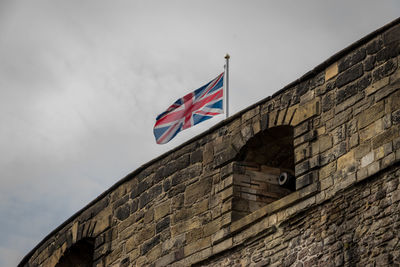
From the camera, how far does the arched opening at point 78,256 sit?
19.9 m

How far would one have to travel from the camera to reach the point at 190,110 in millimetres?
19125

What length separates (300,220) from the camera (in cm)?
1555

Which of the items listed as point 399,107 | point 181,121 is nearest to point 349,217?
point 399,107

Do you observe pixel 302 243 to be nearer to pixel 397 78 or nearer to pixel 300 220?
pixel 300 220

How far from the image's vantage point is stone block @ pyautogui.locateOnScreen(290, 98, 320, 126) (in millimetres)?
16125

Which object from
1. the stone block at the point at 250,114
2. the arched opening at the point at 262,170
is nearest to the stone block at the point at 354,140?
the arched opening at the point at 262,170

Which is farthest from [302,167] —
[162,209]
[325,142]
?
[162,209]

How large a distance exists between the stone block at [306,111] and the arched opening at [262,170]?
0.26 meters

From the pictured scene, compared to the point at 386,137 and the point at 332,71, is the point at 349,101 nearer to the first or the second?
the point at 332,71

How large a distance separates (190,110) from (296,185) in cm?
364

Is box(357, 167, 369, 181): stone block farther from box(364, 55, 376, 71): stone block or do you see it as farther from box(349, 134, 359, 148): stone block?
Result: box(364, 55, 376, 71): stone block

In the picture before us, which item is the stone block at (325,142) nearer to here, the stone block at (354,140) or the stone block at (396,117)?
the stone block at (354,140)

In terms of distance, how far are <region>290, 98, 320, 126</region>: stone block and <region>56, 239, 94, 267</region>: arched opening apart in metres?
4.92

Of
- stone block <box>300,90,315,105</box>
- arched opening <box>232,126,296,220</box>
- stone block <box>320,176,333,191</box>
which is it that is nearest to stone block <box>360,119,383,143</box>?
stone block <box>320,176,333,191</box>
